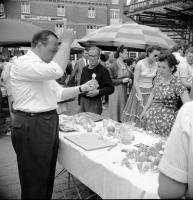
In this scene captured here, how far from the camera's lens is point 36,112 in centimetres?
220

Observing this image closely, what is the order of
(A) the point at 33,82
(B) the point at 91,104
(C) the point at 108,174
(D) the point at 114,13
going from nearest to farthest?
(C) the point at 108,174 < (A) the point at 33,82 < (B) the point at 91,104 < (D) the point at 114,13

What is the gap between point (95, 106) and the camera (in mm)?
3805

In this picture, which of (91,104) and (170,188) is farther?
(91,104)

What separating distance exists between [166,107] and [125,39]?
2228 millimetres

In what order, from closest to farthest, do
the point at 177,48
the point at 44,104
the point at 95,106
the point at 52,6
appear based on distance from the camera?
the point at 44,104 < the point at 95,106 < the point at 177,48 < the point at 52,6

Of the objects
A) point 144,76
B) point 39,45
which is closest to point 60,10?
point 144,76

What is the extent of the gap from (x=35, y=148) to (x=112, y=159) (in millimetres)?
650

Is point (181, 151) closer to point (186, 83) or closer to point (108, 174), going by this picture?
point (108, 174)

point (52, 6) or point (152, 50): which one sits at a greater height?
point (52, 6)

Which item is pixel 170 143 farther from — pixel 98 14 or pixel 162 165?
pixel 98 14

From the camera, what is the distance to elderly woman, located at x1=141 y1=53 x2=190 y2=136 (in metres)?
3.04

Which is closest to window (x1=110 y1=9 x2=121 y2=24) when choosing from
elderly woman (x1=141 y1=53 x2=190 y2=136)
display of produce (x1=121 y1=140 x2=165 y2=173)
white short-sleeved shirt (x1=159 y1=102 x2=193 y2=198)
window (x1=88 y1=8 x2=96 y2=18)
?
window (x1=88 y1=8 x2=96 y2=18)

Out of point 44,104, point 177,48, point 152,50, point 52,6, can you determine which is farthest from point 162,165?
point 52,6

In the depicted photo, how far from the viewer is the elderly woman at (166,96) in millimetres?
3039
